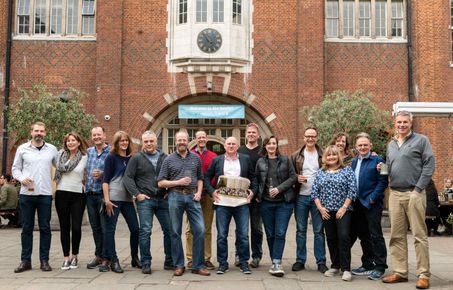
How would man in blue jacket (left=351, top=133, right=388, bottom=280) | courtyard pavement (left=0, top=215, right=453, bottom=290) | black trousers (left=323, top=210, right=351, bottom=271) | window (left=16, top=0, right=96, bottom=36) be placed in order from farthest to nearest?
window (left=16, top=0, right=96, bottom=36) → man in blue jacket (left=351, top=133, right=388, bottom=280) → black trousers (left=323, top=210, right=351, bottom=271) → courtyard pavement (left=0, top=215, right=453, bottom=290)

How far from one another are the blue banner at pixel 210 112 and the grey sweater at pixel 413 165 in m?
13.3

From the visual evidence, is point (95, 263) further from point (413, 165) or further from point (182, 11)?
point (182, 11)

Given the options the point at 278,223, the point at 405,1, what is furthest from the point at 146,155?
the point at 405,1

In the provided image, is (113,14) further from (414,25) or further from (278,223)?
(278,223)

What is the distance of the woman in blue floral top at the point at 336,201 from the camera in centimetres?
707

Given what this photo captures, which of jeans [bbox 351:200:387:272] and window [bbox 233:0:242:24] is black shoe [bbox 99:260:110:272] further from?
window [bbox 233:0:242:24]

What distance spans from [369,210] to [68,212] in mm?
4221

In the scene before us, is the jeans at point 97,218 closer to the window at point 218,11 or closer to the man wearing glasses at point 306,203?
the man wearing glasses at point 306,203

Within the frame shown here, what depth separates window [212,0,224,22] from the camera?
1958 cm

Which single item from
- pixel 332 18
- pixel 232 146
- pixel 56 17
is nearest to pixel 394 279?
pixel 232 146

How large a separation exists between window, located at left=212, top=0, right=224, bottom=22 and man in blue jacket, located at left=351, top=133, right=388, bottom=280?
43.0ft

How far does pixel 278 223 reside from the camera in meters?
7.49

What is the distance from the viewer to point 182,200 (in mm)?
7219

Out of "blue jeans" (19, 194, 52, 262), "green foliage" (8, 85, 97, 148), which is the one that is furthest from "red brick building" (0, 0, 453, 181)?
"blue jeans" (19, 194, 52, 262)
